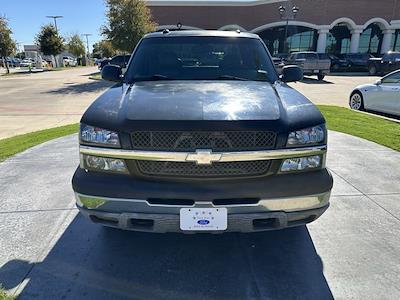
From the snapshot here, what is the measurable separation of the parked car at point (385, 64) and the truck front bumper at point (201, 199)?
2824 cm

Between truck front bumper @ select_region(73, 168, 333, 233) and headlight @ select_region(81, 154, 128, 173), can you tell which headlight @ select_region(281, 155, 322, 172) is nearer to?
truck front bumper @ select_region(73, 168, 333, 233)

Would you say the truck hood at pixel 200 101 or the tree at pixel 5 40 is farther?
the tree at pixel 5 40

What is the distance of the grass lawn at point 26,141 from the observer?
6114 mm

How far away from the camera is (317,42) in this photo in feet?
134

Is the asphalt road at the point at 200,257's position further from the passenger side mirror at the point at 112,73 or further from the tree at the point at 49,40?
the tree at the point at 49,40

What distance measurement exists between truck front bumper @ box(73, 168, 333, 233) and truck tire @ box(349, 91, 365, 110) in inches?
356

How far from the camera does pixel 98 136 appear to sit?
253cm

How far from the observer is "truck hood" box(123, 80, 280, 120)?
248 centimetres

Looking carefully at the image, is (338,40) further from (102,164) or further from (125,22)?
(102,164)

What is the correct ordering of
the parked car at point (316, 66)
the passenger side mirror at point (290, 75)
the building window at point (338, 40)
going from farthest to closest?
the building window at point (338, 40), the parked car at point (316, 66), the passenger side mirror at point (290, 75)

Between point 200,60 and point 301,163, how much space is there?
6.30 ft

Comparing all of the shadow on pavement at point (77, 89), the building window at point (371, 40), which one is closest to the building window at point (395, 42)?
the building window at point (371, 40)

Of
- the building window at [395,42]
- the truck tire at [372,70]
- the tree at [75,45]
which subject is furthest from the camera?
the tree at [75,45]

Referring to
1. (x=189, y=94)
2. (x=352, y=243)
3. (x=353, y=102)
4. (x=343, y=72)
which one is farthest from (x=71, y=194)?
(x=343, y=72)
